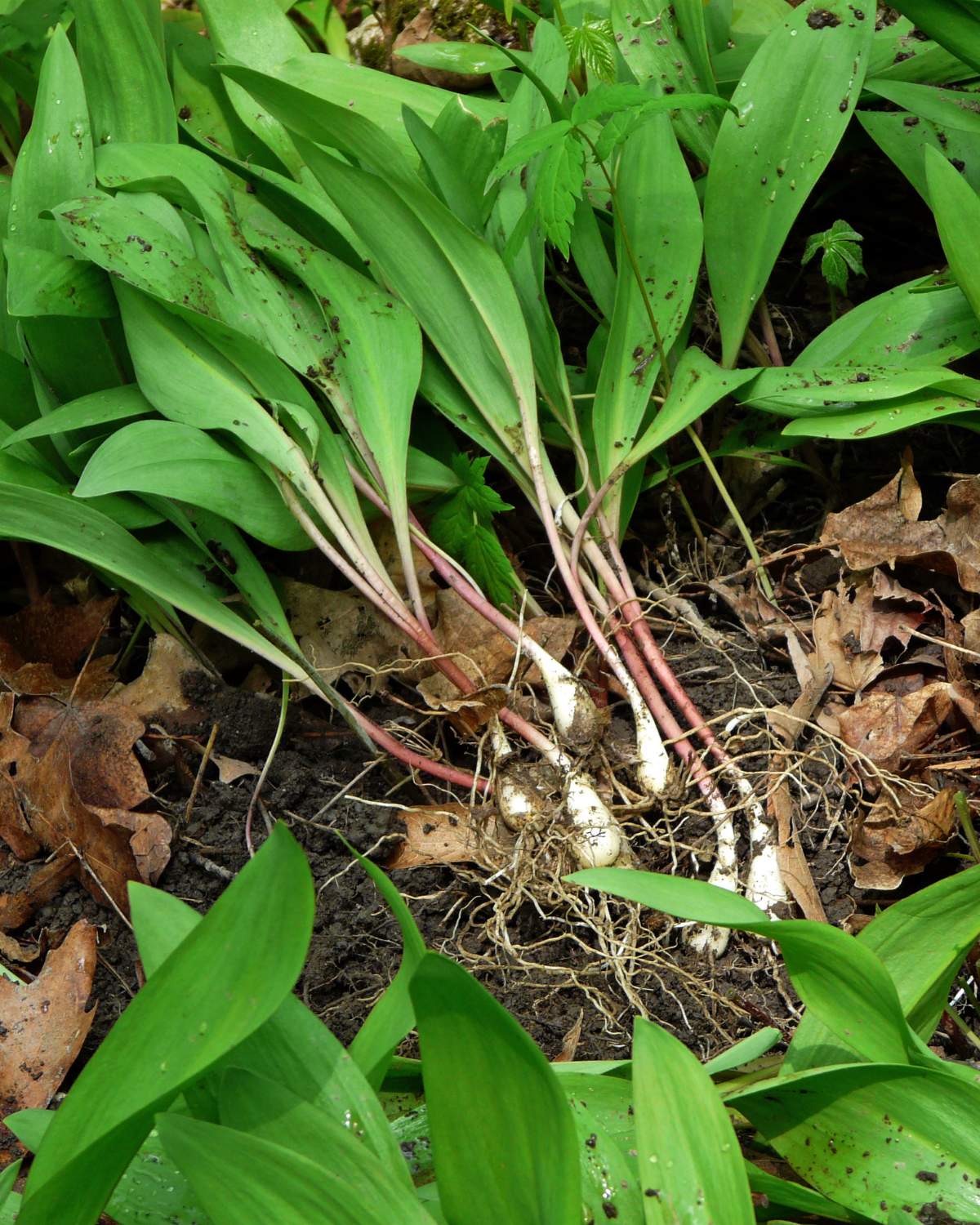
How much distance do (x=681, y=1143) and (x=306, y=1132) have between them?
236 mm

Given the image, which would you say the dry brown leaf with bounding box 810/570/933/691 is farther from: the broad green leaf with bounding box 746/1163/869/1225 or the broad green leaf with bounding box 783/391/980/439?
the broad green leaf with bounding box 746/1163/869/1225

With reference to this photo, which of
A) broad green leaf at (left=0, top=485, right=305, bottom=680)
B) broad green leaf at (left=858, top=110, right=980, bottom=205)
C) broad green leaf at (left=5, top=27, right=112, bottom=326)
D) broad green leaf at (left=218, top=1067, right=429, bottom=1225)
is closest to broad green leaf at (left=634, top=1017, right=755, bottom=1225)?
broad green leaf at (left=218, top=1067, right=429, bottom=1225)

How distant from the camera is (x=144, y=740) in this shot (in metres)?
1.21

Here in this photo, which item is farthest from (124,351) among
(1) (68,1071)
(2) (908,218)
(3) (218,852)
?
(2) (908,218)

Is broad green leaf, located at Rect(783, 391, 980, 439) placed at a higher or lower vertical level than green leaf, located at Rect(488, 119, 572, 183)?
lower

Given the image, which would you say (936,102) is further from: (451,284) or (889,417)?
(451,284)

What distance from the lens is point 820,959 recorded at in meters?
0.75

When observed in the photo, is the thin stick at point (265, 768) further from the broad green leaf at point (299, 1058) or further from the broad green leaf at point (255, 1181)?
the broad green leaf at point (255, 1181)

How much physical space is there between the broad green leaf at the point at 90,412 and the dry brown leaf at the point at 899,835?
88cm

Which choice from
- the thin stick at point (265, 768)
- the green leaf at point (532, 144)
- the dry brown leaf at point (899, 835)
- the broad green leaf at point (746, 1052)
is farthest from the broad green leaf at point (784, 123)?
the broad green leaf at point (746, 1052)

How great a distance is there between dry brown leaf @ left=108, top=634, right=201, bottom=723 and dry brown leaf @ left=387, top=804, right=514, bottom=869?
1.00 ft

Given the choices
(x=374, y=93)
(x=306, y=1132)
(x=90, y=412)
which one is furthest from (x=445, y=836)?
(x=374, y=93)

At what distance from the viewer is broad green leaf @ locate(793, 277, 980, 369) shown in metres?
1.17

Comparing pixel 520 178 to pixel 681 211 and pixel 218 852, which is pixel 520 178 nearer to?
pixel 681 211
